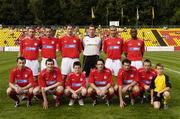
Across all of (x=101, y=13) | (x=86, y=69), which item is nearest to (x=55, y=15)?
(x=101, y=13)

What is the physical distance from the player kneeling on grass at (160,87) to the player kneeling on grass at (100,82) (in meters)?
1.00

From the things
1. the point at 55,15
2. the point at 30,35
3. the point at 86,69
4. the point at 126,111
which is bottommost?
the point at 126,111

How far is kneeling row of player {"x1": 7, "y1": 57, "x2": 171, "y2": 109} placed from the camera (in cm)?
962

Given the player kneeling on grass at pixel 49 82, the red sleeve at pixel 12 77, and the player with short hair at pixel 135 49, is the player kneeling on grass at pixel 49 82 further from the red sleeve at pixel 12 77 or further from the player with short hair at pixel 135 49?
the player with short hair at pixel 135 49

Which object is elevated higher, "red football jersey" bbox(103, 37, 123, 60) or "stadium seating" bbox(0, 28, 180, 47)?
"stadium seating" bbox(0, 28, 180, 47)

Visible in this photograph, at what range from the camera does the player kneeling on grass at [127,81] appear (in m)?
9.77

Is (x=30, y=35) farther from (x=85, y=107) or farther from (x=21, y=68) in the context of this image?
(x=85, y=107)

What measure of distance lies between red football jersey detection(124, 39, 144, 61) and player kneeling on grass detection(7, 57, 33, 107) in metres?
2.92

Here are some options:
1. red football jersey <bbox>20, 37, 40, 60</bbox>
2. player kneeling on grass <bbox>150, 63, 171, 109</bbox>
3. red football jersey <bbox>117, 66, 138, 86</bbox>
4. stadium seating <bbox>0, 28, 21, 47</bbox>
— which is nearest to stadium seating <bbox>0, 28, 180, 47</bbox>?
stadium seating <bbox>0, 28, 21, 47</bbox>

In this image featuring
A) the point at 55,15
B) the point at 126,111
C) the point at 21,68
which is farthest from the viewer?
the point at 55,15

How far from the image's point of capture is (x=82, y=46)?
1151 cm

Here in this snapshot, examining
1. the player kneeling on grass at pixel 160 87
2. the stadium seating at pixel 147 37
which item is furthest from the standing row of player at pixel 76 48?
the stadium seating at pixel 147 37

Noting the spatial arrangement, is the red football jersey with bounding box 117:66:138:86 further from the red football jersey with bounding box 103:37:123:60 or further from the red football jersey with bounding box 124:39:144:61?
the red football jersey with bounding box 103:37:123:60

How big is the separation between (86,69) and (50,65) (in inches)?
93.5
